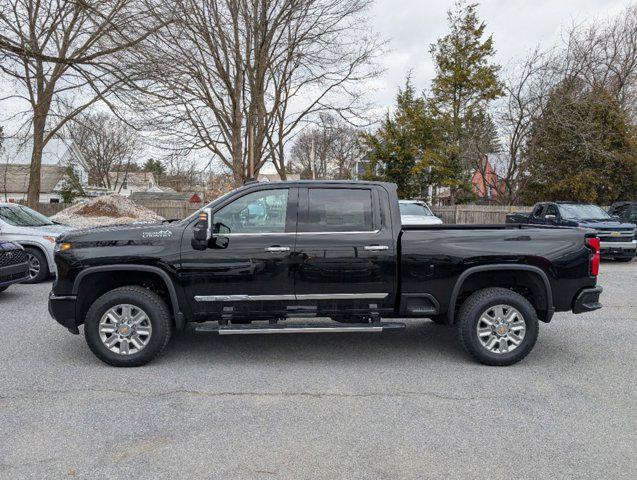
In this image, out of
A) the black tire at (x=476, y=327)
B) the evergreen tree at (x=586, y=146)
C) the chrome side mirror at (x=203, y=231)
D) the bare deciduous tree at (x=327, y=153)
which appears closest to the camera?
the chrome side mirror at (x=203, y=231)

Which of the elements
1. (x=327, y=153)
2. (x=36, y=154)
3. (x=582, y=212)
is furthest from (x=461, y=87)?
(x=327, y=153)

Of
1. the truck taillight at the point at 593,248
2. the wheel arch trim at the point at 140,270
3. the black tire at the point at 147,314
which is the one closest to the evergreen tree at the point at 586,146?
the truck taillight at the point at 593,248

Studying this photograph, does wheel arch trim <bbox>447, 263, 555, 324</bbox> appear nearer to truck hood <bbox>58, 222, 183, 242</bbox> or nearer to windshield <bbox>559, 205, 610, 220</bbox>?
truck hood <bbox>58, 222, 183, 242</bbox>

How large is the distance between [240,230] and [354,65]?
20171 millimetres

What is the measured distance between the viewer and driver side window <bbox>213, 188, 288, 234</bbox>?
5.06 m

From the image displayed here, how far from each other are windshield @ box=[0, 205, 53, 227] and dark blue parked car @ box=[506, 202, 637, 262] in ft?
40.4

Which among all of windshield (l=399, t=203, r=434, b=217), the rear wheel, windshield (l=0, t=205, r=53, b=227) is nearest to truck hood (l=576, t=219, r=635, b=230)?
the rear wheel

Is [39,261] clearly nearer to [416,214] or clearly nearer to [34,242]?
[34,242]

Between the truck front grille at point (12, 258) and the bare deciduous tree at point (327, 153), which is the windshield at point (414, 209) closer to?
→ the truck front grille at point (12, 258)

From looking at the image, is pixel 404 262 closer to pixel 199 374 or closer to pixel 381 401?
pixel 381 401

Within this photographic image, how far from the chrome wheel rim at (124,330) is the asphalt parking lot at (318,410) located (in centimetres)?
25

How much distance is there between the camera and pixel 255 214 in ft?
16.9

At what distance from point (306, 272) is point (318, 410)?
1453mm

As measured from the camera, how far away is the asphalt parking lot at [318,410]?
3164mm
